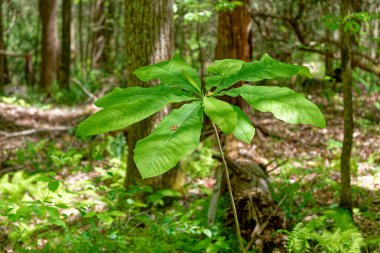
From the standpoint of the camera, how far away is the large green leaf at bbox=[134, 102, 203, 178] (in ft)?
4.17

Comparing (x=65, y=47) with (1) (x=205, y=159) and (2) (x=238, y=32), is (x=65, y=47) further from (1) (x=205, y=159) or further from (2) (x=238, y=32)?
(1) (x=205, y=159)

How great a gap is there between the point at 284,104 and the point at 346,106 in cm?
281

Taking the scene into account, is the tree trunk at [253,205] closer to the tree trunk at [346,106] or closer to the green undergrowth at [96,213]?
the green undergrowth at [96,213]

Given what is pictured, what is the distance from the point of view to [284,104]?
1.52 meters

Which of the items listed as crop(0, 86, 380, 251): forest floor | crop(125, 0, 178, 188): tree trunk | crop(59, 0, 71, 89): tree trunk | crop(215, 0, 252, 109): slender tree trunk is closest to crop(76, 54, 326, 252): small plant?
crop(0, 86, 380, 251): forest floor


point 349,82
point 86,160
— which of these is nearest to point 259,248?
point 349,82

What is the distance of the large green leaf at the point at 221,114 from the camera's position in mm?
1405

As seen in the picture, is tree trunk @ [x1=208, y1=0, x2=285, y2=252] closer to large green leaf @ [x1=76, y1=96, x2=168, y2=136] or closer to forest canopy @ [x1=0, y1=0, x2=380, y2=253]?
forest canopy @ [x1=0, y1=0, x2=380, y2=253]

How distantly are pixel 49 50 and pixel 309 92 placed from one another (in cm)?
969

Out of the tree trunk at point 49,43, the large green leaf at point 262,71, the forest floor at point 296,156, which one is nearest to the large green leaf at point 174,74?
the large green leaf at point 262,71

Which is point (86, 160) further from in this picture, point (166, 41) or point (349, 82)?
point (349, 82)

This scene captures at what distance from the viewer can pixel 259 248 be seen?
358cm

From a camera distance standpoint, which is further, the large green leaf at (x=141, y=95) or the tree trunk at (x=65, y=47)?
the tree trunk at (x=65, y=47)

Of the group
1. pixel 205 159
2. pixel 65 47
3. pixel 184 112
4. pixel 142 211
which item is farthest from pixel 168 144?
pixel 65 47
